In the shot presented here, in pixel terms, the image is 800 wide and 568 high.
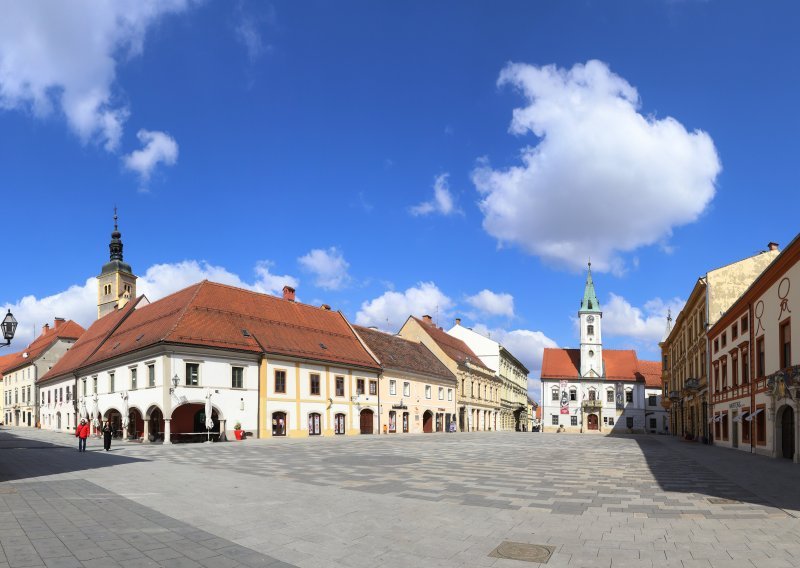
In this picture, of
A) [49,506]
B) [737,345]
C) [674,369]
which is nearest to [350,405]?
[737,345]

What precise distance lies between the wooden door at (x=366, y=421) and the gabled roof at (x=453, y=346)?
19.6 m

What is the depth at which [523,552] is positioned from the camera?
9.01 m

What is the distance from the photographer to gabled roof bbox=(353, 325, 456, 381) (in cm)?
6016

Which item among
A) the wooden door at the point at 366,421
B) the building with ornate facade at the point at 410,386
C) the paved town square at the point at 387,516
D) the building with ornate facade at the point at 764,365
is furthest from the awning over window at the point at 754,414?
the building with ornate facade at the point at 410,386

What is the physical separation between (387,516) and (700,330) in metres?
43.2

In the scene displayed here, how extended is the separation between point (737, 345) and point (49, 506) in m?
35.3

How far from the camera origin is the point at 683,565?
8211 millimetres

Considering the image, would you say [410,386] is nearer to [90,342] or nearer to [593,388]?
[90,342]

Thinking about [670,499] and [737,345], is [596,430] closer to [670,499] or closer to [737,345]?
[737,345]

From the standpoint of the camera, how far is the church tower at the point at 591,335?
320ft

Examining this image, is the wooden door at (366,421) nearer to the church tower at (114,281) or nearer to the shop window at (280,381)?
the shop window at (280,381)

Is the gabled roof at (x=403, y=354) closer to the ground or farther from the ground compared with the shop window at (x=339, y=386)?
farther from the ground

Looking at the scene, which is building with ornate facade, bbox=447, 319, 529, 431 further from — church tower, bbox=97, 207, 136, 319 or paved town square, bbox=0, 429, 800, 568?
paved town square, bbox=0, 429, 800, 568

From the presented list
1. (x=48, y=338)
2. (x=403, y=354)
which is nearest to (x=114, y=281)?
(x=48, y=338)
